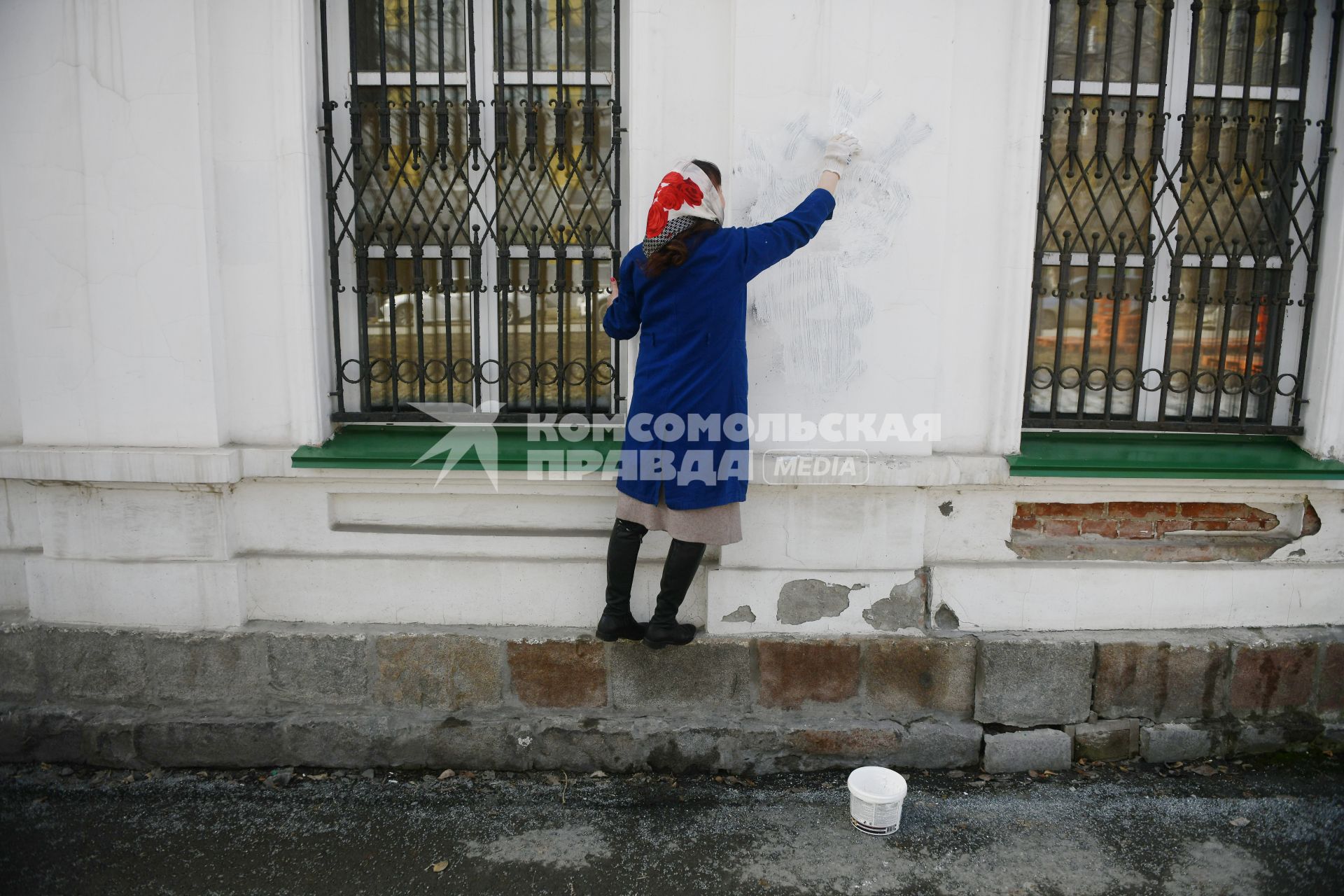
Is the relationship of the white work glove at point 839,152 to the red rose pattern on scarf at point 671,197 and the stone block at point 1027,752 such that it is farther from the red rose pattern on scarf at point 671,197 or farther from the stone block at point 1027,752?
the stone block at point 1027,752

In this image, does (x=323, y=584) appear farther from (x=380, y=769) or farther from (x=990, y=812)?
(x=990, y=812)

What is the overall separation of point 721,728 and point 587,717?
53 centimetres

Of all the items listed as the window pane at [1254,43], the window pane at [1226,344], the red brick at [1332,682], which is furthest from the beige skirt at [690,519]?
the window pane at [1254,43]

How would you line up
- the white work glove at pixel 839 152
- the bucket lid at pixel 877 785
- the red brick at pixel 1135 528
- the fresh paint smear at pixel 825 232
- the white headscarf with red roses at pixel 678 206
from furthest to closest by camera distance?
the red brick at pixel 1135 528, the fresh paint smear at pixel 825 232, the white work glove at pixel 839 152, the bucket lid at pixel 877 785, the white headscarf with red roses at pixel 678 206

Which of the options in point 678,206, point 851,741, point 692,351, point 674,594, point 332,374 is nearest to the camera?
point 678,206

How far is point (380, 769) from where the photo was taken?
11.5ft

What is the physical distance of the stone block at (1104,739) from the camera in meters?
3.52

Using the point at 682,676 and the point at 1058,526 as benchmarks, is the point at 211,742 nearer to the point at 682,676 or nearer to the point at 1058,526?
the point at 682,676

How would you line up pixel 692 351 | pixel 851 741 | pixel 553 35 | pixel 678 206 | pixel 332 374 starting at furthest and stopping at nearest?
1. pixel 332 374
2. pixel 553 35
3. pixel 851 741
4. pixel 692 351
5. pixel 678 206

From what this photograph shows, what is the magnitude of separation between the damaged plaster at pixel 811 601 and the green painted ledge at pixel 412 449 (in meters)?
0.90

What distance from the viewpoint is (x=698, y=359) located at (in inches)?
117

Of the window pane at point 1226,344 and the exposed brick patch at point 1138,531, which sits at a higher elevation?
the window pane at point 1226,344

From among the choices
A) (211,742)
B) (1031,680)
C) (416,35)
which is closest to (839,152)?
(416,35)

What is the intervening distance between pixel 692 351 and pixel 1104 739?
229 cm
